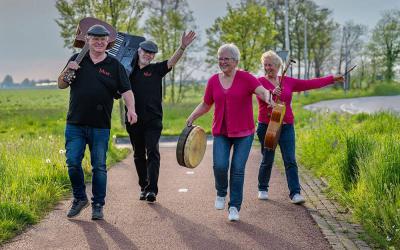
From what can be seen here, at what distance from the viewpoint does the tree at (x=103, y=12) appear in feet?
65.9

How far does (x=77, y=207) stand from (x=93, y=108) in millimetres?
1088

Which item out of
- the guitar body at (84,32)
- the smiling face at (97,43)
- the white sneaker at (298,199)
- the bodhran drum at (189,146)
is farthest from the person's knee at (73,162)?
the white sneaker at (298,199)

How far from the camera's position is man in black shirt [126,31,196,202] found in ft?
23.0

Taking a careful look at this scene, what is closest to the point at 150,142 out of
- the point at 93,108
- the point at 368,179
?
the point at 93,108

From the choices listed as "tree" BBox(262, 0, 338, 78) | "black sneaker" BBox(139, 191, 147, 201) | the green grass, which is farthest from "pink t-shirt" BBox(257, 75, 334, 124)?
"tree" BBox(262, 0, 338, 78)

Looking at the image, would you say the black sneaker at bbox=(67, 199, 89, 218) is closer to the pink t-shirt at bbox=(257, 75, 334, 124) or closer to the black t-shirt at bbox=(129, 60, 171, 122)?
the black t-shirt at bbox=(129, 60, 171, 122)

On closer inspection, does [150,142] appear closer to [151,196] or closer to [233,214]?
[151,196]

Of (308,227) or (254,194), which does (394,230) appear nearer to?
(308,227)

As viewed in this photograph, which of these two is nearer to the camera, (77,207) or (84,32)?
(77,207)

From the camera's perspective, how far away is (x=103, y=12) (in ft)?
65.8

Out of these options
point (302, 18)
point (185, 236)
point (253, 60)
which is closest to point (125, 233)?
point (185, 236)

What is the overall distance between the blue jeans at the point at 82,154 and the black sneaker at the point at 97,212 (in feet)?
0.11

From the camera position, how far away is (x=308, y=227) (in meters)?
5.79

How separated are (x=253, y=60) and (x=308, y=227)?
28.1m
